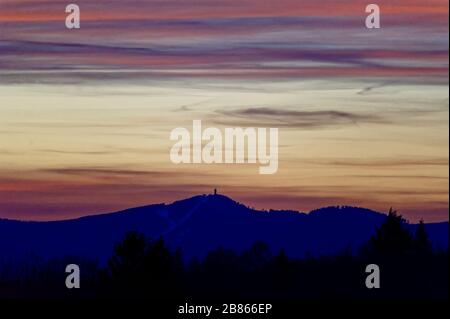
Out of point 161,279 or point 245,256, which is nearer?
point 245,256

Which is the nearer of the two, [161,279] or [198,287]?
[198,287]

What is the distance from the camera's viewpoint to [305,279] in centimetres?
3112

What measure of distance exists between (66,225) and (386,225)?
779 cm

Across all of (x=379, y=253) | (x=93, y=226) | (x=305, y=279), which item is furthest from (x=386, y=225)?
(x=93, y=226)
